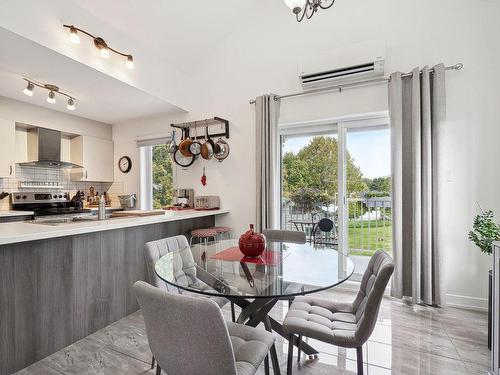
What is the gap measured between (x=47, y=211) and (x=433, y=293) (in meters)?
4.89

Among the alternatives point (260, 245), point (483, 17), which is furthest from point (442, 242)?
point (483, 17)

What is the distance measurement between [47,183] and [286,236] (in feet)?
12.8

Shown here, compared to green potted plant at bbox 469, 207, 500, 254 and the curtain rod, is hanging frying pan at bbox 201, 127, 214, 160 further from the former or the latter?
green potted plant at bbox 469, 207, 500, 254

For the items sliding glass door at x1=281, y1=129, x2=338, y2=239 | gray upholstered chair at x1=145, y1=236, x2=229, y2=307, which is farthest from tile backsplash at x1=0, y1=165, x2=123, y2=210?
gray upholstered chair at x1=145, y1=236, x2=229, y2=307

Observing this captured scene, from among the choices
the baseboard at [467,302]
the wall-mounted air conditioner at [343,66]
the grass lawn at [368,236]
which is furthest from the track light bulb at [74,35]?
the baseboard at [467,302]

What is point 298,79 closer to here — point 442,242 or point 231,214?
point 231,214

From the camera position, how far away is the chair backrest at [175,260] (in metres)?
1.65

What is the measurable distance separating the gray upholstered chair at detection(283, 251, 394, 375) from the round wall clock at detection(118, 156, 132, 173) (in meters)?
3.98

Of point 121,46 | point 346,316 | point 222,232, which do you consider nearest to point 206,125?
point 121,46

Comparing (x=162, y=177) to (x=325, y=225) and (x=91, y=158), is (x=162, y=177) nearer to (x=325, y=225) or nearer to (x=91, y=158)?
(x=91, y=158)

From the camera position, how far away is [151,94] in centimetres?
347

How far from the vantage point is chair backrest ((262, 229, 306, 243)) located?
264cm

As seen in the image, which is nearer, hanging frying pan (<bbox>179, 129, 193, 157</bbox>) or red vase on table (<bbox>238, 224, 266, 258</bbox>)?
red vase on table (<bbox>238, 224, 266, 258</bbox>)

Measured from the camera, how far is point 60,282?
81.8 inches
